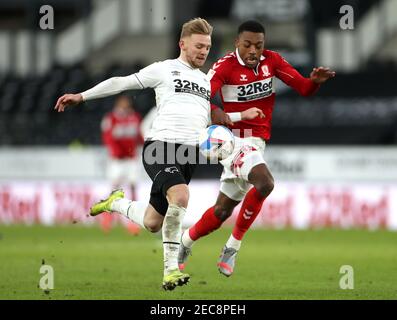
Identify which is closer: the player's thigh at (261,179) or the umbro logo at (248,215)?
the player's thigh at (261,179)

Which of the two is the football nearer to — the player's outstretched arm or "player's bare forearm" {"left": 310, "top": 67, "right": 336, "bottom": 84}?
the player's outstretched arm

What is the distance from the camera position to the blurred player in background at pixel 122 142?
18094 millimetres

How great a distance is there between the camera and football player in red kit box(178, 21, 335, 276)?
9.88m

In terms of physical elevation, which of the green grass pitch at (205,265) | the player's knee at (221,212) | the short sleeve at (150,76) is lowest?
the green grass pitch at (205,265)

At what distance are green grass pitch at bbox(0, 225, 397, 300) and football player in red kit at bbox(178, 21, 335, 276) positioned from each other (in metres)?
0.51

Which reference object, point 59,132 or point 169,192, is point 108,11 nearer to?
→ point 59,132

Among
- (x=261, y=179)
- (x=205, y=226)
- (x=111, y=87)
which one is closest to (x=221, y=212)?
(x=205, y=226)

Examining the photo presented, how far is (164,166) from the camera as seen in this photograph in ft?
30.4

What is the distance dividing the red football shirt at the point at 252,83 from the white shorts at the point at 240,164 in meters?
0.12

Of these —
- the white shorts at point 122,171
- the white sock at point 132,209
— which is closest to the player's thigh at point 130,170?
the white shorts at point 122,171

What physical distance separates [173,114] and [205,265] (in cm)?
344

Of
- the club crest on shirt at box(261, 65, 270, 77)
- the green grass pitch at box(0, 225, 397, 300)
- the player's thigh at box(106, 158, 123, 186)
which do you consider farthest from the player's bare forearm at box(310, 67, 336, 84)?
the player's thigh at box(106, 158, 123, 186)

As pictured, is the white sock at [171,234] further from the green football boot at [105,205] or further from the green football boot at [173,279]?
the green football boot at [105,205]

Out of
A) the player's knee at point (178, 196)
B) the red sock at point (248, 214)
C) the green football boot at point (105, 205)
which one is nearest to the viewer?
the player's knee at point (178, 196)
